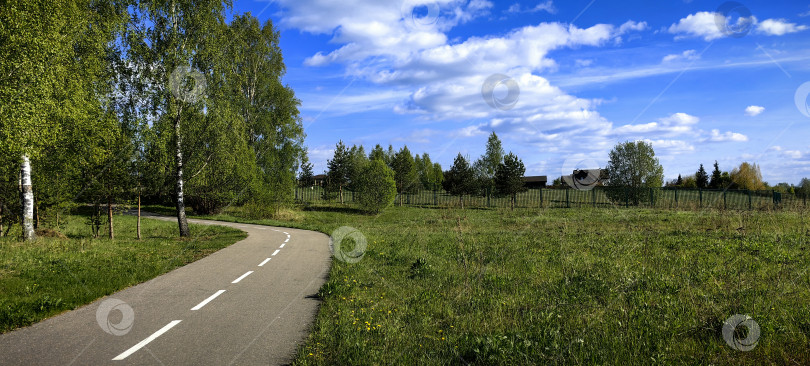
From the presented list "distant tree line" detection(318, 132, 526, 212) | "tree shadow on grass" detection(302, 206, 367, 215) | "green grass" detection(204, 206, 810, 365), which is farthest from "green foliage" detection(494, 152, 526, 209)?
"green grass" detection(204, 206, 810, 365)

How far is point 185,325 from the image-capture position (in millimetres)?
5867

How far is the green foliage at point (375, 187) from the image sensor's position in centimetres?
4128

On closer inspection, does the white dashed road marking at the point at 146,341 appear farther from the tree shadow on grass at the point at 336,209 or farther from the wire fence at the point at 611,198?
the tree shadow on grass at the point at 336,209

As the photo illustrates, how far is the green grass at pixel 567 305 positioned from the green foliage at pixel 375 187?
29268 millimetres

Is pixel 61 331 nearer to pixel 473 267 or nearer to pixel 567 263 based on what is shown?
pixel 473 267

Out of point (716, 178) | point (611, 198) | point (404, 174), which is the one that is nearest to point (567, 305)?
point (611, 198)

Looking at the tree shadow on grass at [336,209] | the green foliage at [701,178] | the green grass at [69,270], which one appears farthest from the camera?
the green foliage at [701,178]

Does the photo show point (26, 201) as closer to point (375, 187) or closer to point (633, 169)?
point (375, 187)

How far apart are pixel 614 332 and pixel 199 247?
14.5 metres

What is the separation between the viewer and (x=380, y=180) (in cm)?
4131

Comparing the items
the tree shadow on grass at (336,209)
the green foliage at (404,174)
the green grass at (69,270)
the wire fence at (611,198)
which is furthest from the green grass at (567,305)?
the green foliage at (404,174)

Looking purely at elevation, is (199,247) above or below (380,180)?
below

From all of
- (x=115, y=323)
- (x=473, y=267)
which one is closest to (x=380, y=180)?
(x=473, y=267)

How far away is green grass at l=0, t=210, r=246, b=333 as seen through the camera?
677 cm
